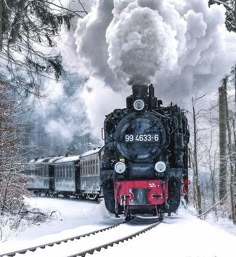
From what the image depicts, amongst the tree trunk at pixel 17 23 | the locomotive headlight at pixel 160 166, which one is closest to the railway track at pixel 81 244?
the locomotive headlight at pixel 160 166

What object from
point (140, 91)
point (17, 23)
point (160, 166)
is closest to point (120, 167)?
point (160, 166)

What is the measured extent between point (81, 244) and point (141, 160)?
4.36m

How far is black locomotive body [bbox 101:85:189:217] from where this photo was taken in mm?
11719

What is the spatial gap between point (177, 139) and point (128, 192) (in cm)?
178

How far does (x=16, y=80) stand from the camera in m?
9.34

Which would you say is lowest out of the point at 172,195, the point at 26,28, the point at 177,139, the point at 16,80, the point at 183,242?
the point at 183,242

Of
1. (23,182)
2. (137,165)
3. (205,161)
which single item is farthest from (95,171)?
(205,161)

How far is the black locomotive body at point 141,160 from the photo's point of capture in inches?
461

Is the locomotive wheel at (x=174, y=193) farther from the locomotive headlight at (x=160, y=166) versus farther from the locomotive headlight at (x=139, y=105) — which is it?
the locomotive headlight at (x=139, y=105)

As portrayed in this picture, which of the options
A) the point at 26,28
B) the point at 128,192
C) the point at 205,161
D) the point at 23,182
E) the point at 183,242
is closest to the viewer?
the point at 183,242

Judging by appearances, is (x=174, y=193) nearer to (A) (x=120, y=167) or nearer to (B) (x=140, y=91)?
(A) (x=120, y=167)

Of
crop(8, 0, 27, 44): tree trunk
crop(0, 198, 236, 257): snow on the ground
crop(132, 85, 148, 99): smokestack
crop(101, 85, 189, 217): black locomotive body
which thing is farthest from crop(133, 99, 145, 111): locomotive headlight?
crop(8, 0, 27, 44): tree trunk

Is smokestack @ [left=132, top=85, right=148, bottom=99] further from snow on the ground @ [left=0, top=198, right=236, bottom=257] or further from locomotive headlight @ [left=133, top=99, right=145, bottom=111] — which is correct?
snow on the ground @ [left=0, top=198, right=236, bottom=257]

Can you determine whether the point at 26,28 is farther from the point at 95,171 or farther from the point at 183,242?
the point at 95,171
